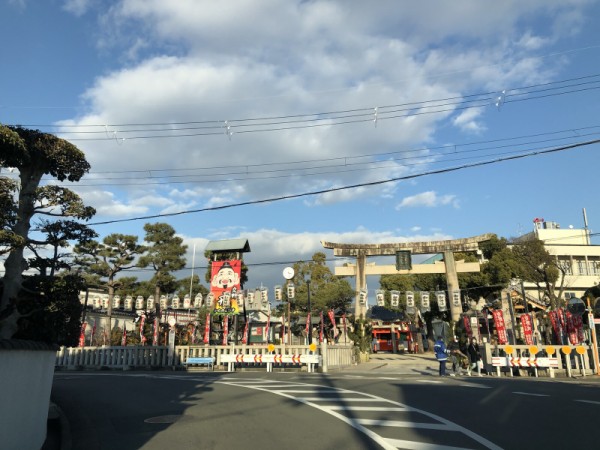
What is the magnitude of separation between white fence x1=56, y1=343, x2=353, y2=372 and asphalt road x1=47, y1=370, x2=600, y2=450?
9519 mm

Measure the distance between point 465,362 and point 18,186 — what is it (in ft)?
64.7

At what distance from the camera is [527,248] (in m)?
31.6

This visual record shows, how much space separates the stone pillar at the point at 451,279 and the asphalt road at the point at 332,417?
61.7ft

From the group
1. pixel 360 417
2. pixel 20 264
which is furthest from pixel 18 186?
pixel 360 417

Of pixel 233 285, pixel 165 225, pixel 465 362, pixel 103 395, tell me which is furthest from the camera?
pixel 165 225

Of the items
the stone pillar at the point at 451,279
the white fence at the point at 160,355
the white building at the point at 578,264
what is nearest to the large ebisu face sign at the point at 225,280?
the white fence at the point at 160,355

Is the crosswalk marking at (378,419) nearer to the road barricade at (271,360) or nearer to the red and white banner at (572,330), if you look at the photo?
the road barricade at (271,360)

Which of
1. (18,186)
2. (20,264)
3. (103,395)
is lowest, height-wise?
(103,395)

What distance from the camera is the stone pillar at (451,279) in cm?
3167

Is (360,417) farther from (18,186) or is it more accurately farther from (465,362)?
(465,362)

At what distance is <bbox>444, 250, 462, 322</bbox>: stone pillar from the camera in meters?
31.7

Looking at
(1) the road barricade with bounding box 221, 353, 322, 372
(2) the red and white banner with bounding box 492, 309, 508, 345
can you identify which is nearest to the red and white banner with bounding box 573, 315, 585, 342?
(2) the red and white banner with bounding box 492, 309, 508, 345

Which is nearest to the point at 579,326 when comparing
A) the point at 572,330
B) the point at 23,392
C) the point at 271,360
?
the point at 572,330

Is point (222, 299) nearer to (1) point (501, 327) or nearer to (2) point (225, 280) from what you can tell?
(2) point (225, 280)
